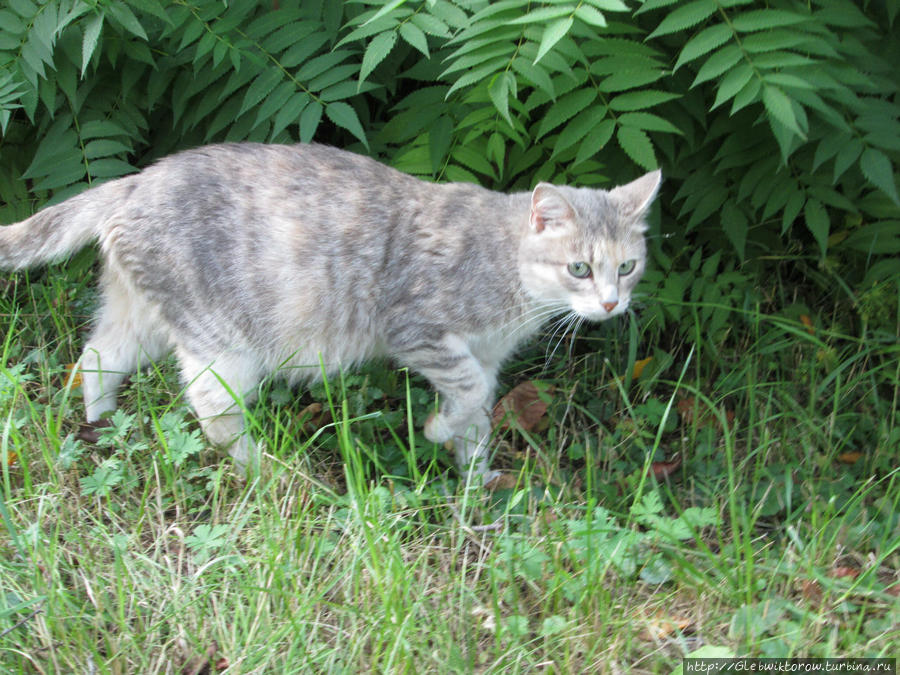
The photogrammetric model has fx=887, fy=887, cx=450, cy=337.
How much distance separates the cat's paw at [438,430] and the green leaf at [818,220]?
1.83 metres

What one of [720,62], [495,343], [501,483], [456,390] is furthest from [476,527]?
[720,62]

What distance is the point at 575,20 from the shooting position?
3.54 meters

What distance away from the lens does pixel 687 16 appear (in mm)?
3389

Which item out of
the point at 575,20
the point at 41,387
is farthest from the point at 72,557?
the point at 575,20

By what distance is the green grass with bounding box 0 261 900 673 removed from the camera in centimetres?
279

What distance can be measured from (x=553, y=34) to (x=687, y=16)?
610 mm

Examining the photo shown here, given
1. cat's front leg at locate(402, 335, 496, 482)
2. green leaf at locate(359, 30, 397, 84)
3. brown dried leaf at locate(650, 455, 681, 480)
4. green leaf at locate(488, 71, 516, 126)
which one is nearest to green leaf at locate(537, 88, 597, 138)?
green leaf at locate(488, 71, 516, 126)

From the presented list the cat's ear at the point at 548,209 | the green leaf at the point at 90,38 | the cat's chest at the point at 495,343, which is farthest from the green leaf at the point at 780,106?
the green leaf at the point at 90,38

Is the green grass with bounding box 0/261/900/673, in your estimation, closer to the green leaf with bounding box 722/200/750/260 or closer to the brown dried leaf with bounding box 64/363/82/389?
the brown dried leaf with bounding box 64/363/82/389

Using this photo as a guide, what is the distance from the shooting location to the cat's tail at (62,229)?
12.4 ft

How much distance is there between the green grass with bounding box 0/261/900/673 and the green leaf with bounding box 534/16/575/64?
1473 millimetres

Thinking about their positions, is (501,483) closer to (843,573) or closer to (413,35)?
(843,573)

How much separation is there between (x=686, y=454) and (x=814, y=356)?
906 mm

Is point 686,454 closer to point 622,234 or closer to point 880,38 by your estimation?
point 622,234
